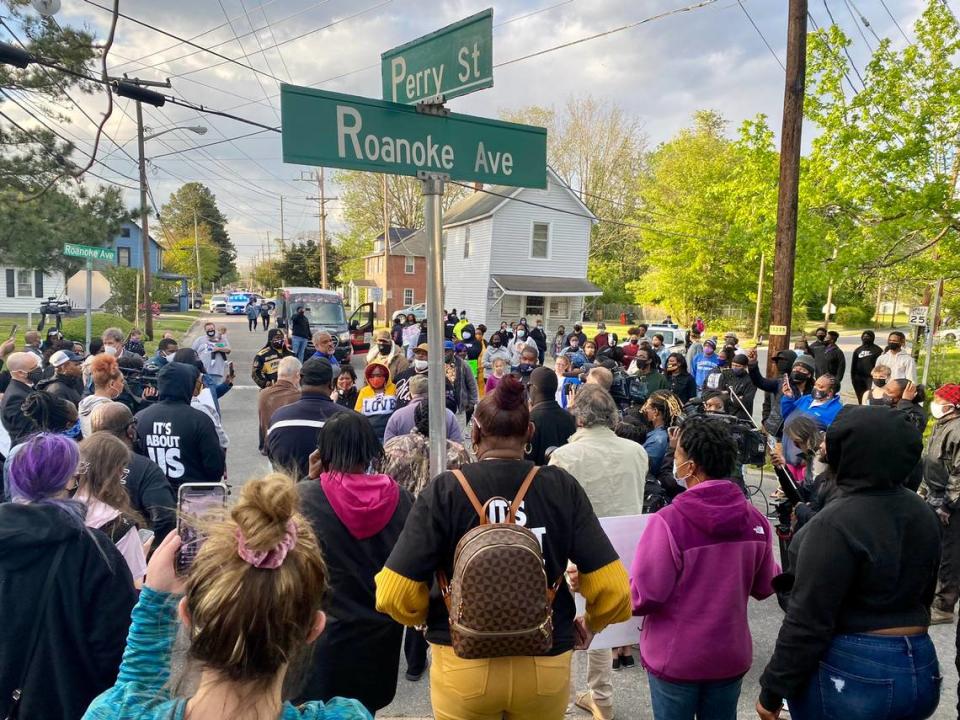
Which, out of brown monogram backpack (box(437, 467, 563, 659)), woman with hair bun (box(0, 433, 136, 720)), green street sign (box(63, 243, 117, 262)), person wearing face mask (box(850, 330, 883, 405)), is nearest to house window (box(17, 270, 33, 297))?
green street sign (box(63, 243, 117, 262))

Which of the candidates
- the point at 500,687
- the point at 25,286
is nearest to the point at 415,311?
the point at 25,286

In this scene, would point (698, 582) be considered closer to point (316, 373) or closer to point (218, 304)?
point (316, 373)

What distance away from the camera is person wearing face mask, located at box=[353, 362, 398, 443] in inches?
249

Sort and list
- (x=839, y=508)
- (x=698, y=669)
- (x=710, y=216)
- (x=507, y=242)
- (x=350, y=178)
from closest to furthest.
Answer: (x=839, y=508) → (x=698, y=669) → (x=507, y=242) → (x=710, y=216) → (x=350, y=178)

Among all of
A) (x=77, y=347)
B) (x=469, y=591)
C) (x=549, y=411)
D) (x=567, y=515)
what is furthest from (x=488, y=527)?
(x=77, y=347)

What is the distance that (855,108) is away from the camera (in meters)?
13.5

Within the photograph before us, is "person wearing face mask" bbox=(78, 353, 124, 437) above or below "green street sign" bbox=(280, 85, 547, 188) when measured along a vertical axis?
below

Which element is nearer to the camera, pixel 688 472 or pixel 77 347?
pixel 688 472

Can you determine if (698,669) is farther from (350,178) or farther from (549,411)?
(350,178)

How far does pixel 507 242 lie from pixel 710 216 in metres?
12.6

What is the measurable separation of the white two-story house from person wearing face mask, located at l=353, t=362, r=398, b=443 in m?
22.9

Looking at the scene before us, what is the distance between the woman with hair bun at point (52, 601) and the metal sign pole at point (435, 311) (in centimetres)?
134

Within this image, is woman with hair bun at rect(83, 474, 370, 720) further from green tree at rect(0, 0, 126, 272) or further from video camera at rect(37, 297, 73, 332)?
video camera at rect(37, 297, 73, 332)

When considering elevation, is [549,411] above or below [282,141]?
below
